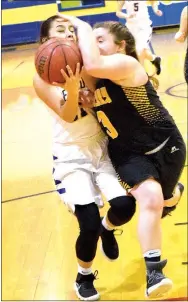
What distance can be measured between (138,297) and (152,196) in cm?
88

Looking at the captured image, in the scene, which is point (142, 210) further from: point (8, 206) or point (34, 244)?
point (8, 206)

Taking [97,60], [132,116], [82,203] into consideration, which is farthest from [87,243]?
[97,60]

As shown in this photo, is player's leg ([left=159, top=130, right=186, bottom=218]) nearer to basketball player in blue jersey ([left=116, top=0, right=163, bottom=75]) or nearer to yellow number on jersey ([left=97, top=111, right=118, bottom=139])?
yellow number on jersey ([left=97, top=111, right=118, bottom=139])

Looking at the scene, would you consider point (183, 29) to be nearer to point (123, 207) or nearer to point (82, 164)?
point (82, 164)

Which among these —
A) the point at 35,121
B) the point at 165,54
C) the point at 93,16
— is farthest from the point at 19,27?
the point at 35,121

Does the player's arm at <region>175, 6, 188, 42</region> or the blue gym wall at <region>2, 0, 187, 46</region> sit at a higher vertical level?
the player's arm at <region>175, 6, 188, 42</region>

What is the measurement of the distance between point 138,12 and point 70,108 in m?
6.82

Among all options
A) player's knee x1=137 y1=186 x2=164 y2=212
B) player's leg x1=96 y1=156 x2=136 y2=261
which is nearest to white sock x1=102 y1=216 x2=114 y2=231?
player's leg x1=96 y1=156 x2=136 y2=261

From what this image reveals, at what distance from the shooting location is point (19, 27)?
43.2 ft

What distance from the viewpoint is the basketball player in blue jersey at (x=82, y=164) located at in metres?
2.84

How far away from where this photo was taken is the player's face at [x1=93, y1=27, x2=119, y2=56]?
8.73 ft

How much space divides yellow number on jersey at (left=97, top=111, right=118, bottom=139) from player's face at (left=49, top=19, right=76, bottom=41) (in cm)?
43

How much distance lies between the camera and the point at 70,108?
2.66m

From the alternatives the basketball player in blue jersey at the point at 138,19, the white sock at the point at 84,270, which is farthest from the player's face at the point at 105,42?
the basketball player in blue jersey at the point at 138,19
